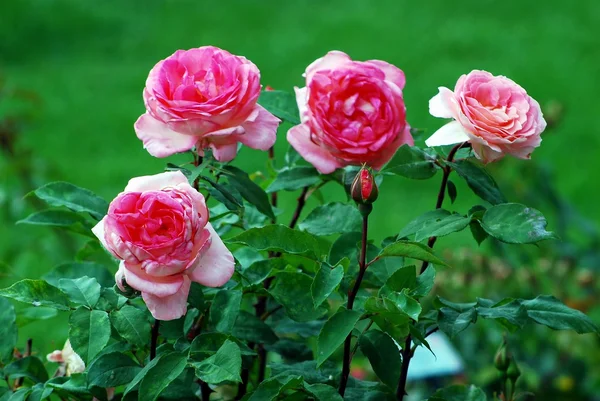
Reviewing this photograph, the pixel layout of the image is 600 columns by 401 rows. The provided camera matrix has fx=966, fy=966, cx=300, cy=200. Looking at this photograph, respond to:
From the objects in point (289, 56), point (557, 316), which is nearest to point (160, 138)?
point (557, 316)

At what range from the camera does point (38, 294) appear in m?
0.84

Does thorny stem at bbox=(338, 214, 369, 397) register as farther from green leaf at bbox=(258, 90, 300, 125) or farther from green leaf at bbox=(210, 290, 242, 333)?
green leaf at bbox=(258, 90, 300, 125)

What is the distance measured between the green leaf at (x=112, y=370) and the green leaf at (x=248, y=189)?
183mm

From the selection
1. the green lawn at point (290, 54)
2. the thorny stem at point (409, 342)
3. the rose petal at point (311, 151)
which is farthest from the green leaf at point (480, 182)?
the green lawn at point (290, 54)

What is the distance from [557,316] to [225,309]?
1.02 ft

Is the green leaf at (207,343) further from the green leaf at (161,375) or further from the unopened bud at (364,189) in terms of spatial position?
the unopened bud at (364,189)

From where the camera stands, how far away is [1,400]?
89 cm

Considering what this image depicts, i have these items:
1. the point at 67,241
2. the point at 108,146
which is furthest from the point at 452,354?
the point at 108,146

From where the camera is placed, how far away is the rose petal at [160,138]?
0.85 metres

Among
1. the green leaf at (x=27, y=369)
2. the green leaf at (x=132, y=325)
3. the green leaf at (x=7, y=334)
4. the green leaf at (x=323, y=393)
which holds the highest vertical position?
the green leaf at (x=132, y=325)

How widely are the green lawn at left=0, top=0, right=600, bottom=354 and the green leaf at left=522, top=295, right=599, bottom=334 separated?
256 centimetres

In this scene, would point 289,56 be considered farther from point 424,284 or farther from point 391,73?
point 424,284

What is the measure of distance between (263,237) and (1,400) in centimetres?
29

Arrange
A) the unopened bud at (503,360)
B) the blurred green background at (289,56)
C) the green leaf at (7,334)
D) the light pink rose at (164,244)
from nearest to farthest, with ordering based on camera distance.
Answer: the light pink rose at (164,244), the green leaf at (7,334), the unopened bud at (503,360), the blurred green background at (289,56)
